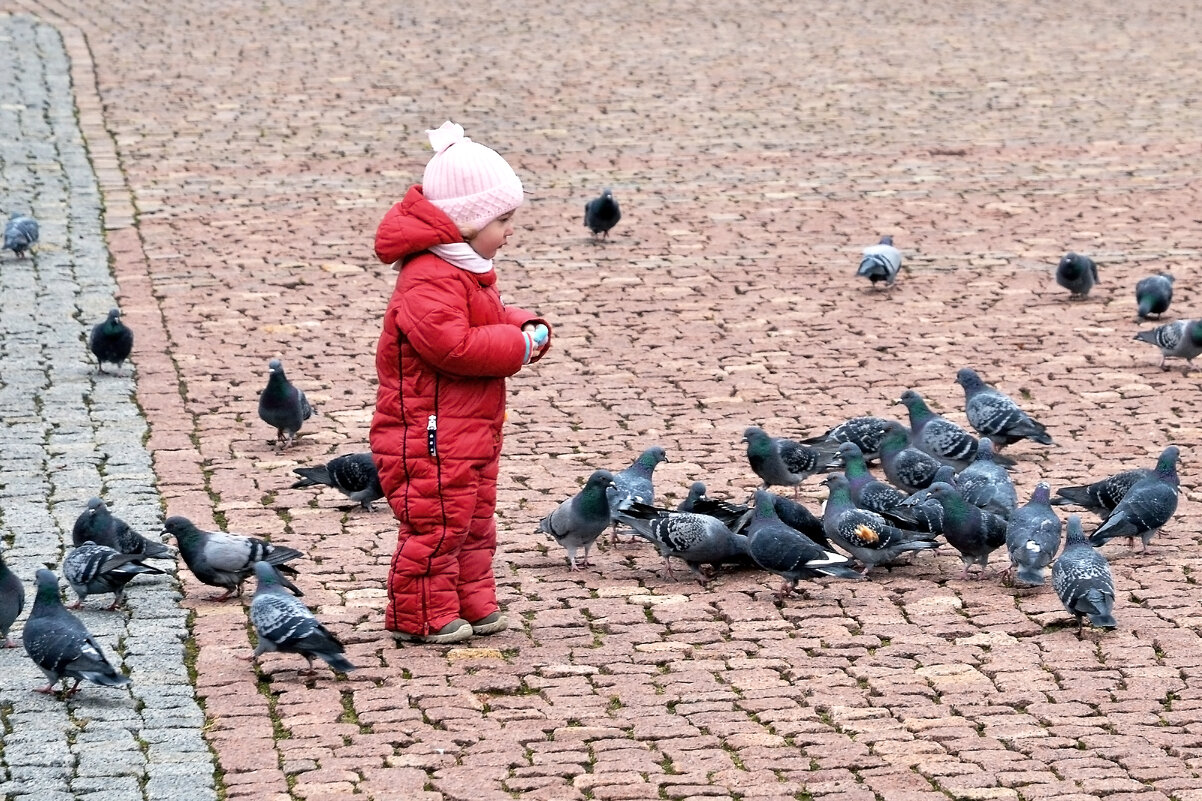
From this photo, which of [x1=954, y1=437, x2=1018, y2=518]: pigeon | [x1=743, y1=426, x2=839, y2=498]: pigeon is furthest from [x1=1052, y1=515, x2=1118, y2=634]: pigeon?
[x1=743, y1=426, x2=839, y2=498]: pigeon

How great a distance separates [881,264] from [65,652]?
29.2ft

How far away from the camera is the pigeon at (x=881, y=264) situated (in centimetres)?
1484

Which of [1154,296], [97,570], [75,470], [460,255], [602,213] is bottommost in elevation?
[75,470]

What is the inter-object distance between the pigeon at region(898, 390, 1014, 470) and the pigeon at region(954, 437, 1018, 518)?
619 millimetres

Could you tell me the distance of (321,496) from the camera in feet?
34.7

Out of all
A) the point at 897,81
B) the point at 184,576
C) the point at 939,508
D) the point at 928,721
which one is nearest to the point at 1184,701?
the point at 928,721

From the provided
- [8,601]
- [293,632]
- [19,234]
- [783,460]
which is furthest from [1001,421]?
[19,234]

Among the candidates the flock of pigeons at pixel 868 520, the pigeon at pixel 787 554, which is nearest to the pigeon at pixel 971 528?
the flock of pigeons at pixel 868 520

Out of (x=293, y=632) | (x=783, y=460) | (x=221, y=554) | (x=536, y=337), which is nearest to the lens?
(x=293, y=632)

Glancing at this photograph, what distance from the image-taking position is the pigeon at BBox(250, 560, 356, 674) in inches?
301

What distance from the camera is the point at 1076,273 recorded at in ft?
47.6

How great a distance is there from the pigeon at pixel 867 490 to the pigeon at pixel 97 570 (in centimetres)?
370

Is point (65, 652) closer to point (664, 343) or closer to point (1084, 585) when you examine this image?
point (1084, 585)

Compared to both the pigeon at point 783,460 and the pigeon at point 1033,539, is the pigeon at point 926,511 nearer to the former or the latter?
→ the pigeon at point 1033,539
